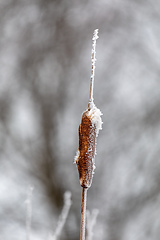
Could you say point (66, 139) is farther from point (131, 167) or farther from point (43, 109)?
point (131, 167)

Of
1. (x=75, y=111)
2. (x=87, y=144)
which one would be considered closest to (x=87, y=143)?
(x=87, y=144)

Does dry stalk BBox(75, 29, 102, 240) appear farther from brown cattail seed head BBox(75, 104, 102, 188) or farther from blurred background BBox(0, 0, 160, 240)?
blurred background BBox(0, 0, 160, 240)

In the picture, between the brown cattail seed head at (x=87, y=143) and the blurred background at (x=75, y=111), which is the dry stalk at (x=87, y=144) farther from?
the blurred background at (x=75, y=111)

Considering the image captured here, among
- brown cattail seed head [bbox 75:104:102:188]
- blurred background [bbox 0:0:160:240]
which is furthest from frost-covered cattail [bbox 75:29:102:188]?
blurred background [bbox 0:0:160:240]

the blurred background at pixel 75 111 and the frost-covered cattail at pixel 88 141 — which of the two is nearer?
the frost-covered cattail at pixel 88 141

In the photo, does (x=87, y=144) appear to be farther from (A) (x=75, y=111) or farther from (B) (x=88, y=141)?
(A) (x=75, y=111)

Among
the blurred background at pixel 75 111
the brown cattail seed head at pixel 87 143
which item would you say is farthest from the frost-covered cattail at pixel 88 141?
the blurred background at pixel 75 111

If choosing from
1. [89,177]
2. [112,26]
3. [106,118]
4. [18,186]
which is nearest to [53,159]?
[18,186]
